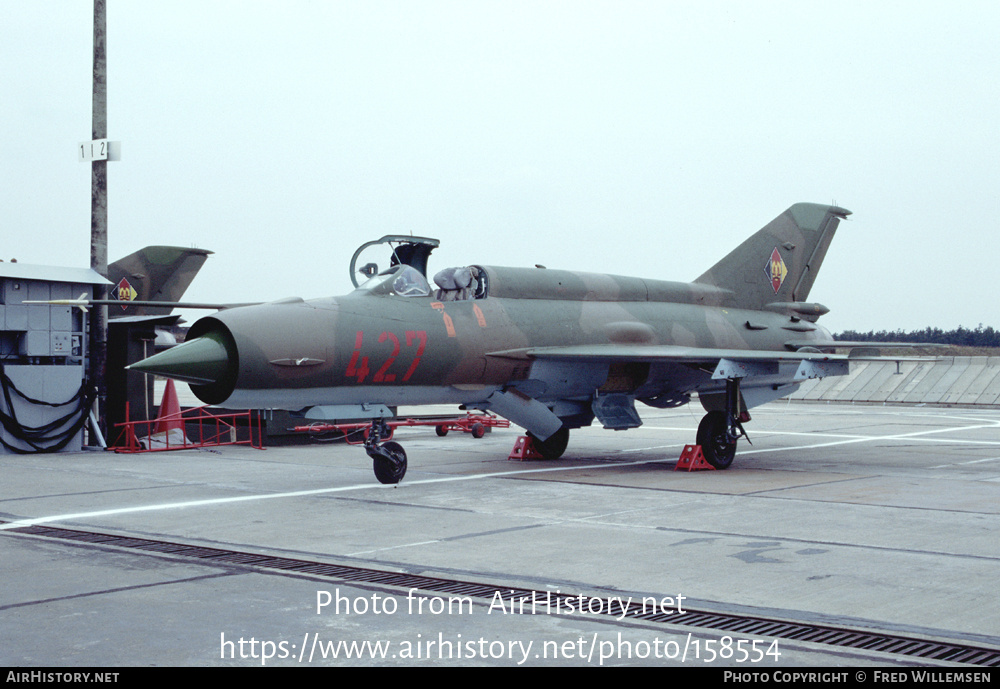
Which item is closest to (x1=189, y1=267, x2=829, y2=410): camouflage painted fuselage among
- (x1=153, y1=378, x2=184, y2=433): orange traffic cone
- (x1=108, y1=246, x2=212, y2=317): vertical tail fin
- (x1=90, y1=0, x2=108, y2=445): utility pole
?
(x1=90, y1=0, x2=108, y2=445): utility pole

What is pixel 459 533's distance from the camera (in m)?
7.97

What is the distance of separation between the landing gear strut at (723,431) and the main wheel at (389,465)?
427 centimetres

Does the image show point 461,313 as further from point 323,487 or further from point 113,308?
point 113,308

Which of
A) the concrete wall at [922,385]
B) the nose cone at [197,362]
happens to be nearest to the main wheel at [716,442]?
the nose cone at [197,362]

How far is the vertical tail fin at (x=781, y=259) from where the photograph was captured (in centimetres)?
1627

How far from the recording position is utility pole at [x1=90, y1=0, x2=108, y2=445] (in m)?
17.0

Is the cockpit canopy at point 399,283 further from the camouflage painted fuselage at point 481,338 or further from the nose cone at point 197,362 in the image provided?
the nose cone at point 197,362

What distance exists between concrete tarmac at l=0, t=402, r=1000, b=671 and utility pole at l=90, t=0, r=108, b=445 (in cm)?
299

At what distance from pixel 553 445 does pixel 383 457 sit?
4179 mm

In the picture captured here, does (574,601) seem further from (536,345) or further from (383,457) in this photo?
(536,345)

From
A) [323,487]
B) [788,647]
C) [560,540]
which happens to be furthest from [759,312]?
[788,647]

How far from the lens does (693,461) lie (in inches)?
515

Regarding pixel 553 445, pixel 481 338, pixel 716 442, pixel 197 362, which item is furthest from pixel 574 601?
pixel 553 445
